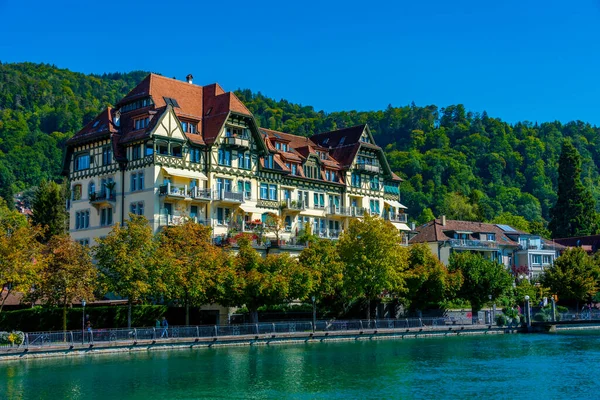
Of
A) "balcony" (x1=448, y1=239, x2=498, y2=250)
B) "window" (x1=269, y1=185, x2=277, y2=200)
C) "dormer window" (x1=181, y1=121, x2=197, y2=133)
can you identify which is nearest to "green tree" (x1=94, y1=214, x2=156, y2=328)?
"dormer window" (x1=181, y1=121, x2=197, y2=133)

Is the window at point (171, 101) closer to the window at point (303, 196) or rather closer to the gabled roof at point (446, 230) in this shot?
the window at point (303, 196)

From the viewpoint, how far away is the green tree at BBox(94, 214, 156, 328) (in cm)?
6176

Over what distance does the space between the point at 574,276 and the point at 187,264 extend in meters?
55.8

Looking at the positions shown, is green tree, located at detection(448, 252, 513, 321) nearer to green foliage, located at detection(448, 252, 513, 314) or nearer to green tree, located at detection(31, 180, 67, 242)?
green foliage, located at detection(448, 252, 513, 314)

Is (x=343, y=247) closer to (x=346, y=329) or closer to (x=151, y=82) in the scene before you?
(x=346, y=329)

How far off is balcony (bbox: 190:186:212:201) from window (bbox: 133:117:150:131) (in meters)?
7.44

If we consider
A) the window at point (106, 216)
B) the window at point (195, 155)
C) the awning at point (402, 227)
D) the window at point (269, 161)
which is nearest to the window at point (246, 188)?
the window at point (269, 161)

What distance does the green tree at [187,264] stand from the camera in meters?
63.4

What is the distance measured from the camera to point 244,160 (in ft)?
272

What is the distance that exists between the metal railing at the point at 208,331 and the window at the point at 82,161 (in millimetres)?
25671

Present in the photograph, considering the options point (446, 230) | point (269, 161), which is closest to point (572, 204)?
point (446, 230)

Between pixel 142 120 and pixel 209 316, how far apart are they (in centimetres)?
1952

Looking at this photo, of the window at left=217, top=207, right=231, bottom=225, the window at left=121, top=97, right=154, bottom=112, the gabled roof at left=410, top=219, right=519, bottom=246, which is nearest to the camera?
the window at left=121, top=97, right=154, bottom=112

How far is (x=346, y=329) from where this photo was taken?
7250 cm
